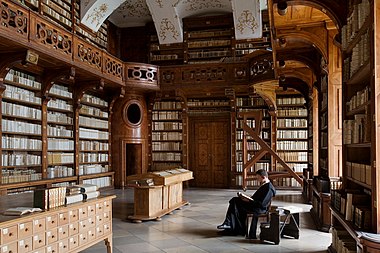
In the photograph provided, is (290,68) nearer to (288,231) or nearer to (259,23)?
(259,23)

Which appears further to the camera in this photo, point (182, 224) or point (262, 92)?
point (262, 92)

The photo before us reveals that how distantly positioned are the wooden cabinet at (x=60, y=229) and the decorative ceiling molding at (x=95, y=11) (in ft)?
25.7

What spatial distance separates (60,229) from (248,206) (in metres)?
3.12

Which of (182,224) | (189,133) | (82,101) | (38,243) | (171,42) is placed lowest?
(182,224)

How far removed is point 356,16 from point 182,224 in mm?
4539

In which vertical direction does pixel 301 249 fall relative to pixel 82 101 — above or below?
below

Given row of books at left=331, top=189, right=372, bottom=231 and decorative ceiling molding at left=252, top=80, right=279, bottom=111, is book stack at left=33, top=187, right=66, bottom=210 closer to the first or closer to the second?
row of books at left=331, top=189, right=372, bottom=231

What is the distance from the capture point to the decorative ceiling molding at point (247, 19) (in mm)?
12414

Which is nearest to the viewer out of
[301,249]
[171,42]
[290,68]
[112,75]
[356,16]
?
[356,16]

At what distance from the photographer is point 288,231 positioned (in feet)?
19.8

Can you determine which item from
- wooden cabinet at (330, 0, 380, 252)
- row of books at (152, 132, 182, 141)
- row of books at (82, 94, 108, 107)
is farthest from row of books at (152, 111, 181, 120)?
wooden cabinet at (330, 0, 380, 252)

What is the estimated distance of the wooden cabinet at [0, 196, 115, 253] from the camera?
10.5 ft

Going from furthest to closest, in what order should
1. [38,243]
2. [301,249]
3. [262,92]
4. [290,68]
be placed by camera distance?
[262,92] → [290,68] → [301,249] → [38,243]

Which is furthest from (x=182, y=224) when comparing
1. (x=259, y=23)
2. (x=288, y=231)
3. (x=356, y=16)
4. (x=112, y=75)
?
(x=259, y=23)
